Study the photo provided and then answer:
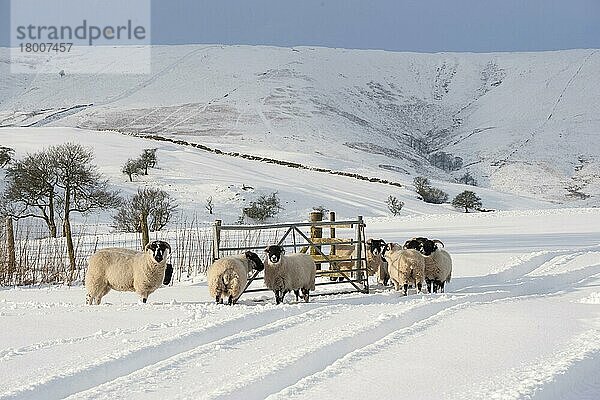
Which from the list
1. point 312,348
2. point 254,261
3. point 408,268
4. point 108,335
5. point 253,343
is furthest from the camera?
point 408,268

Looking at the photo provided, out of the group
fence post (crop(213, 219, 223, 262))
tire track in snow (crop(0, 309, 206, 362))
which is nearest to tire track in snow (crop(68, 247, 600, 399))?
tire track in snow (crop(0, 309, 206, 362))

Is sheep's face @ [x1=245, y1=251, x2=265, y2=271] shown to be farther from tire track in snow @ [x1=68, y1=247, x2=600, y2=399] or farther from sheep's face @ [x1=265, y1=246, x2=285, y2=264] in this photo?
tire track in snow @ [x1=68, y1=247, x2=600, y2=399]

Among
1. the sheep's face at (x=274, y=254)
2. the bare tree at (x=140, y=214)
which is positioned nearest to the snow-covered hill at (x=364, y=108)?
the bare tree at (x=140, y=214)

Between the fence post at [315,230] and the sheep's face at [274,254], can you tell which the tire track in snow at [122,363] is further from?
the fence post at [315,230]

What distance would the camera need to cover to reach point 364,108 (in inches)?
5645

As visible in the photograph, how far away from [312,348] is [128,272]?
18.7 feet

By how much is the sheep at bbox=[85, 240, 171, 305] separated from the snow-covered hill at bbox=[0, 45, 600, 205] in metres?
70.7

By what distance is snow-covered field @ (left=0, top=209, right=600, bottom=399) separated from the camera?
6.49m

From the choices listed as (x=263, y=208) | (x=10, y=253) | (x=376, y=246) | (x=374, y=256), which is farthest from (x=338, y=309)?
(x=263, y=208)

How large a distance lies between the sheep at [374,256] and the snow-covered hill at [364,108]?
66.9m

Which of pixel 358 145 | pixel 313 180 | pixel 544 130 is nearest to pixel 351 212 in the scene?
pixel 313 180

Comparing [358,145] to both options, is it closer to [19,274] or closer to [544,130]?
[544,130]

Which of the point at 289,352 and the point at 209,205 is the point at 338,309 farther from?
the point at 209,205

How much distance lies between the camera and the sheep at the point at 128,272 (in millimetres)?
12547
